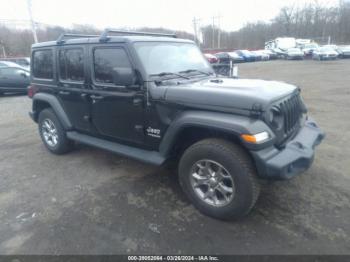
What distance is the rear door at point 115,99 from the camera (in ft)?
11.0

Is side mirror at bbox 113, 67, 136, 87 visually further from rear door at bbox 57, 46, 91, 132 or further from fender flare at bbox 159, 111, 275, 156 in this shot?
rear door at bbox 57, 46, 91, 132

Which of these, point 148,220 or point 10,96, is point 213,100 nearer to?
point 148,220

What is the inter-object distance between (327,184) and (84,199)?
3.18 metres

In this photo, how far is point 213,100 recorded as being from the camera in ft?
9.05

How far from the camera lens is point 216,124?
265 centimetres

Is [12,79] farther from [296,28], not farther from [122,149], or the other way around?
[296,28]

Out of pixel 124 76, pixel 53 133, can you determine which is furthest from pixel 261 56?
pixel 124 76

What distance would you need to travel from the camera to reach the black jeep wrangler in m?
2.62

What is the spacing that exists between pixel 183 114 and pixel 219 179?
Answer: 0.81 metres

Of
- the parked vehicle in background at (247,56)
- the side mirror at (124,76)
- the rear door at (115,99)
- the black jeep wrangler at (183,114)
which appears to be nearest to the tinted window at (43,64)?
the black jeep wrangler at (183,114)

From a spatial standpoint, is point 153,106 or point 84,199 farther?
point 84,199

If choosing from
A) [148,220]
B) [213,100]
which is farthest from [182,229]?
[213,100]

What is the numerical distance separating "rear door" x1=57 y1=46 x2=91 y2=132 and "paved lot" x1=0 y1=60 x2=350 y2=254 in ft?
2.63

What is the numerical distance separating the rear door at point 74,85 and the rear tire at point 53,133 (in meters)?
0.39
